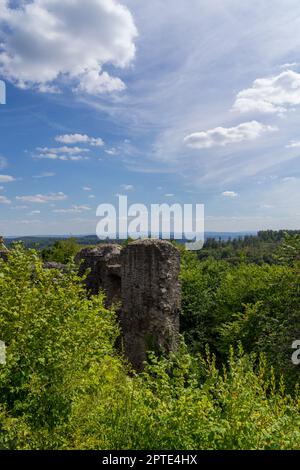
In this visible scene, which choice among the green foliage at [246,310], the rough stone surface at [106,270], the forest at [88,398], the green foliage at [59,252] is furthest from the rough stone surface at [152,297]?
the green foliage at [59,252]

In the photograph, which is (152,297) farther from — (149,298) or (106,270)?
(106,270)

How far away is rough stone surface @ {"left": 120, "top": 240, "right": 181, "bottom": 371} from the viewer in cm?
1289

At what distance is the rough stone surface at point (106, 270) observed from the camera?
17047 mm

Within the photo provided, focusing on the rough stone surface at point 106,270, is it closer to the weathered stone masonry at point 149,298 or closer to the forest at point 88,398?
the weathered stone masonry at point 149,298

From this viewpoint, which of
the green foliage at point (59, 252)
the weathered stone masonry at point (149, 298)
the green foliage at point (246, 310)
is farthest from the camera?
the green foliage at point (59, 252)

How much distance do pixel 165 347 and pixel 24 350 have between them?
780 centimetres

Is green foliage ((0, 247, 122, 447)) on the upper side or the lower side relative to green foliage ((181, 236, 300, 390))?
upper

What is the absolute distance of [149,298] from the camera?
13031 millimetres

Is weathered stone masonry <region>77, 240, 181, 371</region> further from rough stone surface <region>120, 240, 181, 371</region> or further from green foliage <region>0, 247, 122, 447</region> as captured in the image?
green foliage <region>0, 247, 122, 447</region>

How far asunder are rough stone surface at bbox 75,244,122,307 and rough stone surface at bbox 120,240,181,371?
3.53 meters

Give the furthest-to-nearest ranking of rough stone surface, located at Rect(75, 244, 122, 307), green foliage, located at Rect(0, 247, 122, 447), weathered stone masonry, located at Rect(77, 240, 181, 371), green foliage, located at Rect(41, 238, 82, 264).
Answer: green foliage, located at Rect(41, 238, 82, 264)
rough stone surface, located at Rect(75, 244, 122, 307)
weathered stone masonry, located at Rect(77, 240, 181, 371)
green foliage, located at Rect(0, 247, 122, 447)

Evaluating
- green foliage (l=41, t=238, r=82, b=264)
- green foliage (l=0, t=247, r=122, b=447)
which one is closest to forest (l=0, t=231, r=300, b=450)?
green foliage (l=0, t=247, r=122, b=447)

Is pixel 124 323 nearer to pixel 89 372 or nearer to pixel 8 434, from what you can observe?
pixel 89 372
